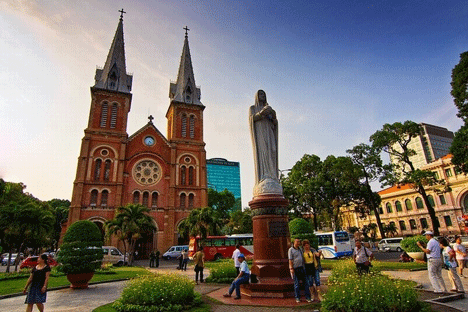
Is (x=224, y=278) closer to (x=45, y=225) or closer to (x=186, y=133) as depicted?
(x=45, y=225)

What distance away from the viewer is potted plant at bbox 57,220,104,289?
10.6 meters

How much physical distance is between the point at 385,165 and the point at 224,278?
24812 mm

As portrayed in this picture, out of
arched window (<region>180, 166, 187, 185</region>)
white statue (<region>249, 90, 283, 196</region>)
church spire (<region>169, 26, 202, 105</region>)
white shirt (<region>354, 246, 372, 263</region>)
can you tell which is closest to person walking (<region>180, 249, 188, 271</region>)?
white statue (<region>249, 90, 283, 196</region>)

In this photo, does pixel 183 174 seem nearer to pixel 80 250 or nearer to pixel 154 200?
pixel 154 200

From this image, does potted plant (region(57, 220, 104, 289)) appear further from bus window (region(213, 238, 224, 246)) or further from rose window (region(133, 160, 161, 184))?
rose window (region(133, 160, 161, 184))

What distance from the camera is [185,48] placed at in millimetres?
49062

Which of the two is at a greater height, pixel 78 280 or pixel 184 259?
pixel 184 259

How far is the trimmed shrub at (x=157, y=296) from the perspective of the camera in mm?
6160

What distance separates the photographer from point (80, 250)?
10.7 m

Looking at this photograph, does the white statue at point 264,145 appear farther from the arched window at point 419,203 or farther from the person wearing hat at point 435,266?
the arched window at point 419,203

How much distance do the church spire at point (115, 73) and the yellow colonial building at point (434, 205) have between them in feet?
117

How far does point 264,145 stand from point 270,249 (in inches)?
131

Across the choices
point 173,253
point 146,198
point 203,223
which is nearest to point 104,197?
point 146,198

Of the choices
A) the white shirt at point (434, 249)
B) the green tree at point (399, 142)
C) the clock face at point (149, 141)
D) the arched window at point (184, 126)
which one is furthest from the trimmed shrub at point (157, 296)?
the arched window at point (184, 126)
